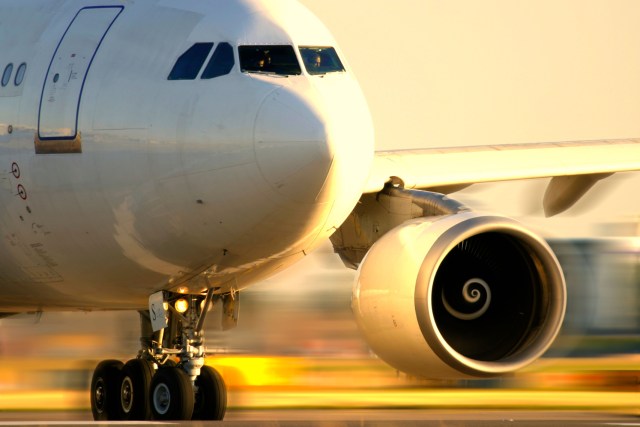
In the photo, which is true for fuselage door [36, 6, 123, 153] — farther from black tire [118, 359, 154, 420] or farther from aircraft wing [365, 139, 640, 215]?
aircraft wing [365, 139, 640, 215]

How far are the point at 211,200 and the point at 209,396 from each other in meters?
3.05

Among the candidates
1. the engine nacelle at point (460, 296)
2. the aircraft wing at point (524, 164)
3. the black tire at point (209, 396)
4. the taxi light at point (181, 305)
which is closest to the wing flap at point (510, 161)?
the aircraft wing at point (524, 164)

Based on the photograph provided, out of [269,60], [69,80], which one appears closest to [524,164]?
[269,60]

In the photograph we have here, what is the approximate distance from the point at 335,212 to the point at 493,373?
2.18m

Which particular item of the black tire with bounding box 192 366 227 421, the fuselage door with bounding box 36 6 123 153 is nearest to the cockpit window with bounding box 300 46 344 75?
the fuselage door with bounding box 36 6 123 153

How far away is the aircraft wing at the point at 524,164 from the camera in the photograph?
1923 centimetres

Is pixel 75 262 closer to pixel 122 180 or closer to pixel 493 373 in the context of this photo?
pixel 122 180

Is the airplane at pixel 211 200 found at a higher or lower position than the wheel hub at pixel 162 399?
higher

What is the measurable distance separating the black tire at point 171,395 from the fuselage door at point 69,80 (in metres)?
2.15

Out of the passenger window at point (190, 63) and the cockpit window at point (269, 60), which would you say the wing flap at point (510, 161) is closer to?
the cockpit window at point (269, 60)

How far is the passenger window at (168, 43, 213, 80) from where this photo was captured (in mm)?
15633

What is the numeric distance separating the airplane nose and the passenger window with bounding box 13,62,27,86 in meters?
2.76

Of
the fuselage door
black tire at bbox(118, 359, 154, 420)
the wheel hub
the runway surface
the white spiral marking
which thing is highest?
the fuselage door

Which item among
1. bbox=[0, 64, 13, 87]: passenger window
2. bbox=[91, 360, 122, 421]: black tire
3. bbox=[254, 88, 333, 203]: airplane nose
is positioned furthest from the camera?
bbox=[91, 360, 122, 421]: black tire
